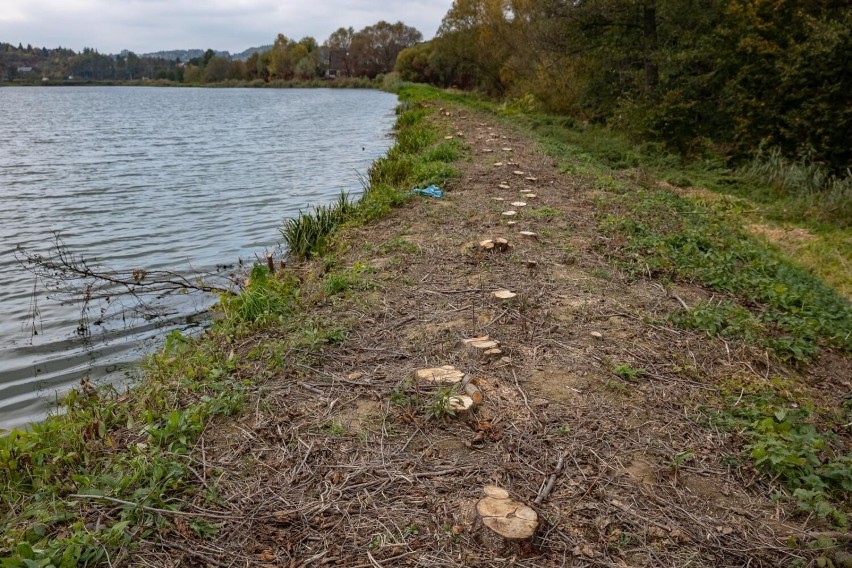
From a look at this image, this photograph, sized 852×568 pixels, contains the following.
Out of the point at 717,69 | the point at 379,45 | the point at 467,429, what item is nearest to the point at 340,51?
the point at 379,45

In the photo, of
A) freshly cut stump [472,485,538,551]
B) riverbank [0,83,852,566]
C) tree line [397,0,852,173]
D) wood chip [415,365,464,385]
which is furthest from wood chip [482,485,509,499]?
tree line [397,0,852,173]

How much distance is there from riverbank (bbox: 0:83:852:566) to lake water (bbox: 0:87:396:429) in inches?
42.7

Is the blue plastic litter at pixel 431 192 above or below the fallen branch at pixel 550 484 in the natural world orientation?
above

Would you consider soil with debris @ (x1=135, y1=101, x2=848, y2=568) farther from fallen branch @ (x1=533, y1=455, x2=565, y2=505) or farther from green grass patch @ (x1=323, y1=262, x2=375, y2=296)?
green grass patch @ (x1=323, y1=262, x2=375, y2=296)

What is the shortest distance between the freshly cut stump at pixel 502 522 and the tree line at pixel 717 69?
1124 cm

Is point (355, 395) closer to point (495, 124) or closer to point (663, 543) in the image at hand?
point (663, 543)

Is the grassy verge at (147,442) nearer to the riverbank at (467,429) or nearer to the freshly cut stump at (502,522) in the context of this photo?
the riverbank at (467,429)

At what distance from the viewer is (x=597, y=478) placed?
2570 mm

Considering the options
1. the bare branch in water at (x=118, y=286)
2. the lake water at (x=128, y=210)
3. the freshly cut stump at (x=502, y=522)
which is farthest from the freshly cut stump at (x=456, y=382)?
the bare branch in water at (x=118, y=286)

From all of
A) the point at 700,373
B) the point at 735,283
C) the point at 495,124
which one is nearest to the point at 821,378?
the point at 700,373

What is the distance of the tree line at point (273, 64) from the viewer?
9750cm

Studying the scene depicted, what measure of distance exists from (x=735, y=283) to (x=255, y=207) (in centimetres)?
831

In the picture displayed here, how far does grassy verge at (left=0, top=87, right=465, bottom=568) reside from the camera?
2227mm

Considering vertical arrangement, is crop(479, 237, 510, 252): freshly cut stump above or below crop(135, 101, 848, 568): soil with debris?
above
